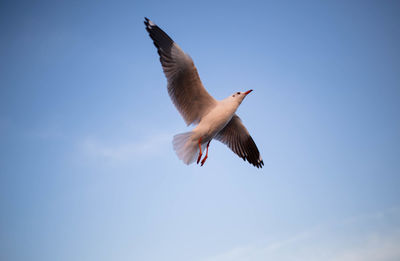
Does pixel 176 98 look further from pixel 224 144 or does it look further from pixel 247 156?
pixel 247 156

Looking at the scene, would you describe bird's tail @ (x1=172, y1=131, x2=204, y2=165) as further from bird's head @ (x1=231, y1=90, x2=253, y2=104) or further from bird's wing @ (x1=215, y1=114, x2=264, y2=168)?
bird's wing @ (x1=215, y1=114, x2=264, y2=168)

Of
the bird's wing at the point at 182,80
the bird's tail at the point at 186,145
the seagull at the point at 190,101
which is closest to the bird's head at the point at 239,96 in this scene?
the seagull at the point at 190,101

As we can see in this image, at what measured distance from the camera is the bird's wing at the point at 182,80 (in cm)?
324

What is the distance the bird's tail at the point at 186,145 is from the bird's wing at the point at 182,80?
30cm

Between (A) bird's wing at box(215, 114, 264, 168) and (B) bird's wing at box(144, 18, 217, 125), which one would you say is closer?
(B) bird's wing at box(144, 18, 217, 125)

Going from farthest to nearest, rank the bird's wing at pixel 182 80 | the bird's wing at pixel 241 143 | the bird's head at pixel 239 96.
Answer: the bird's wing at pixel 241 143
the bird's head at pixel 239 96
the bird's wing at pixel 182 80

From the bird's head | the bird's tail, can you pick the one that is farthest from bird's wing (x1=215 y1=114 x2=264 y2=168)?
the bird's tail

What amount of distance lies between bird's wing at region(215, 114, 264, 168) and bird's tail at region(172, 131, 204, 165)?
0.98m

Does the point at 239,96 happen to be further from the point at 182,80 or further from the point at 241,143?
the point at 241,143

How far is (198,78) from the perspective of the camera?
338cm

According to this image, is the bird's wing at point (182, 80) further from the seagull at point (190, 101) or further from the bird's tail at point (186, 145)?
the bird's tail at point (186, 145)

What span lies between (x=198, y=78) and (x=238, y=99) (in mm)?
586

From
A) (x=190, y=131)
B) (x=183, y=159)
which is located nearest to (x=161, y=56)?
(x=190, y=131)

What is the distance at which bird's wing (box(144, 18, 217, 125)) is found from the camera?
3.24 meters
